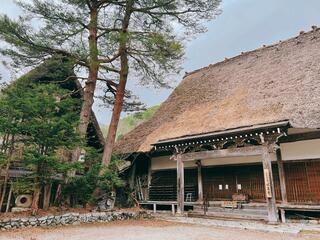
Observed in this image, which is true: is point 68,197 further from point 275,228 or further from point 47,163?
point 275,228

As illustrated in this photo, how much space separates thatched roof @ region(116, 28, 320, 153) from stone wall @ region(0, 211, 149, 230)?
9.90 ft

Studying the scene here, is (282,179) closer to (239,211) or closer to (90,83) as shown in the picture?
(239,211)

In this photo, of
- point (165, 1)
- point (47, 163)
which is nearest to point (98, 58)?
point (165, 1)

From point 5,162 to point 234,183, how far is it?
323 inches

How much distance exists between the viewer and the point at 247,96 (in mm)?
11891

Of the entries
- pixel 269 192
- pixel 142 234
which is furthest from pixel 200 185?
pixel 142 234

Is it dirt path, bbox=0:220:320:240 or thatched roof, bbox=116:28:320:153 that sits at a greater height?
thatched roof, bbox=116:28:320:153

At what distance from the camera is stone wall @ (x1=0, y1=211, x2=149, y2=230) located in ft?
25.4

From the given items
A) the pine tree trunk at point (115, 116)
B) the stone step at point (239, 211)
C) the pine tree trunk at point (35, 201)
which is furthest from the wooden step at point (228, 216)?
the pine tree trunk at point (35, 201)

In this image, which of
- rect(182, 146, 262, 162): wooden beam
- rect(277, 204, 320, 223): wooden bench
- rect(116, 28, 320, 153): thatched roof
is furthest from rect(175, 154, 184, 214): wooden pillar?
rect(277, 204, 320, 223): wooden bench

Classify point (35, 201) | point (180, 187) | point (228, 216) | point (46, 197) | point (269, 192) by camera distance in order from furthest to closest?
1. point (180, 187)
2. point (228, 216)
3. point (46, 197)
4. point (35, 201)
5. point (269, 192)

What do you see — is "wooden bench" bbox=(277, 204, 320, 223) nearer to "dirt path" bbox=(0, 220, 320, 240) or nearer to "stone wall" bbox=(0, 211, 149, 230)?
"dirt path" bbox=(0, 220, 320, 240)

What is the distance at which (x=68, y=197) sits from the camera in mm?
10297

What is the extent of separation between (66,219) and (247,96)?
8.41m
